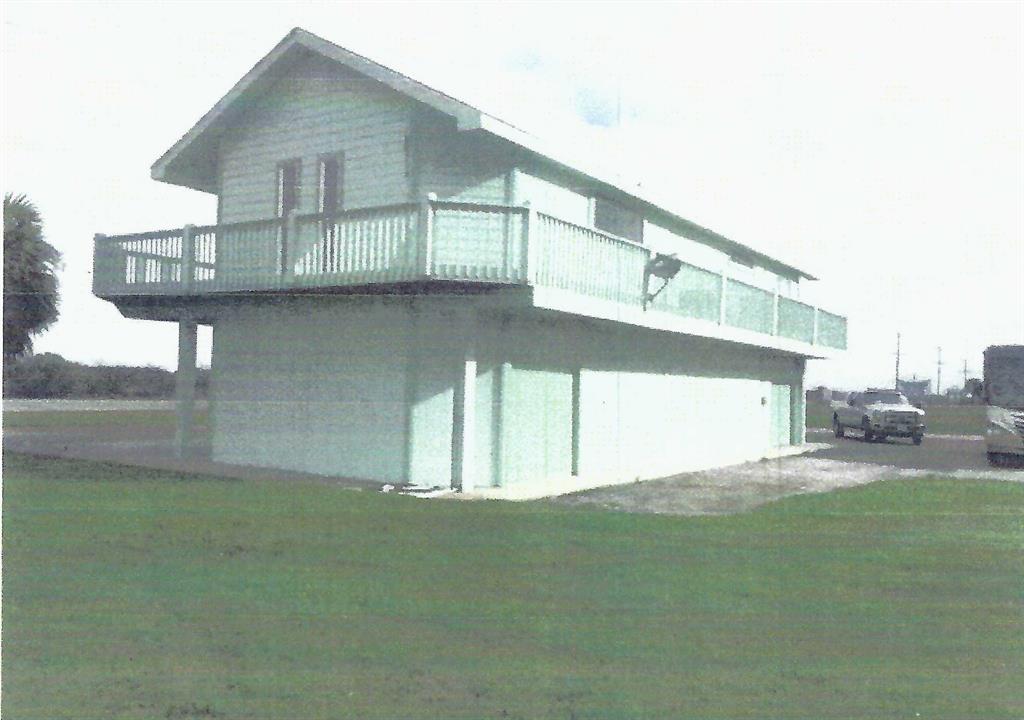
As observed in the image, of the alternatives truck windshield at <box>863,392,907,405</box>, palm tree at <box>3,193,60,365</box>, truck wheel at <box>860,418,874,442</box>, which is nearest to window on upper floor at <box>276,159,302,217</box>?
palm tree at <box>3,193,60,365</box>

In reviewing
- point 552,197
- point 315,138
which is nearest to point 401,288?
point 552,197

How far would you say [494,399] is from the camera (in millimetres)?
15609

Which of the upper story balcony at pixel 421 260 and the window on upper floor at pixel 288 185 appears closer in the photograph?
the upper story balcony at pixel 421 260

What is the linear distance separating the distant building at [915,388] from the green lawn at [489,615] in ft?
88.7

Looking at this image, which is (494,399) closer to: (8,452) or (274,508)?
(274,508)

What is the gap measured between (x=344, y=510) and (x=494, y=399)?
14.6 ft

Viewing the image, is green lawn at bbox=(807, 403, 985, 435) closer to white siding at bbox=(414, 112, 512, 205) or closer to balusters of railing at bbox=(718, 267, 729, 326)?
balusters of railing at bbox=(718, 267, 729, 326)

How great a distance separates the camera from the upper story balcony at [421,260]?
13.7 metres

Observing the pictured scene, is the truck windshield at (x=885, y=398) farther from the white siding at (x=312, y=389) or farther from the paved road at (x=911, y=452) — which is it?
the white siding at (x=312, y=389)

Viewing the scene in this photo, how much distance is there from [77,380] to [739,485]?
17.0 meters

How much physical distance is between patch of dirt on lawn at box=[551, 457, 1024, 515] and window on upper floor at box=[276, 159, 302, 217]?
7.92 metres

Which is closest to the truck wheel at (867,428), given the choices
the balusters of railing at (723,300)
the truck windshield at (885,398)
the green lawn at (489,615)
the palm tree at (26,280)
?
the truck windshield at (885,398)

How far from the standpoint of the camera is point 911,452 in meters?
29.0

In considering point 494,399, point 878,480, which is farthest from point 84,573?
point 878,480
